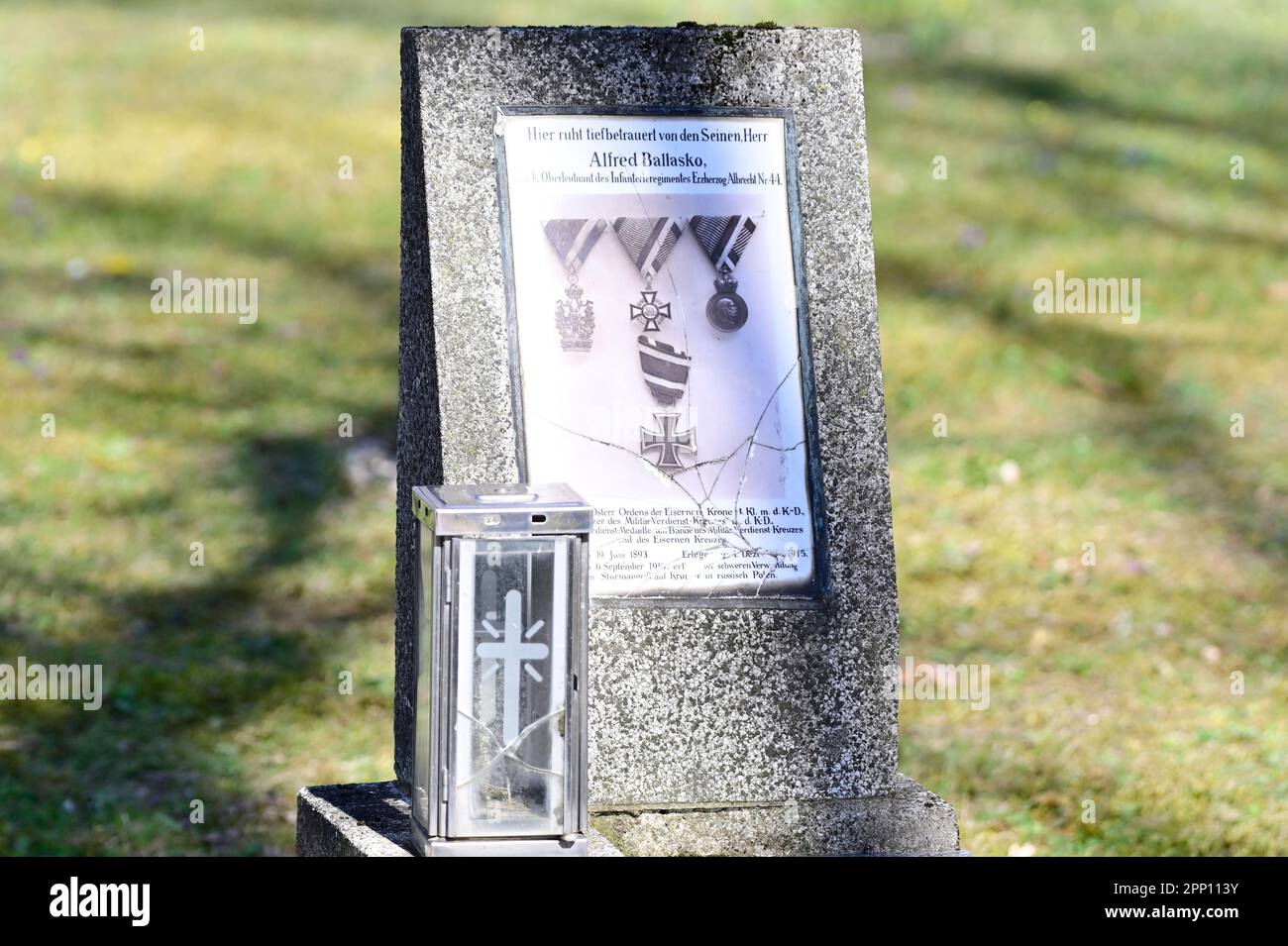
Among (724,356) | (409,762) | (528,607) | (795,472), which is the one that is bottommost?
(409,762)

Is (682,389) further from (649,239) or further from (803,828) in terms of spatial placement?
(803,828)

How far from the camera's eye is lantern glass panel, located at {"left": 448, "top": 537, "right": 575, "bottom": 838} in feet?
9.12

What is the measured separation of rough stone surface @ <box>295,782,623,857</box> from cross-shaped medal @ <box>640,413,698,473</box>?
71 cm

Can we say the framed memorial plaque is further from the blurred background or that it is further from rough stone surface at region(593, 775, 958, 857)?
the blurred background

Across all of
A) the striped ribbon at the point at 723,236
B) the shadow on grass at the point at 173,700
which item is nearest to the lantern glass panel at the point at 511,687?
the striped ribbon at the point at 723,236

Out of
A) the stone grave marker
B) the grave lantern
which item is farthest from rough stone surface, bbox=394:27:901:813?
the grave lantern

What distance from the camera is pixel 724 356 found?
330cm

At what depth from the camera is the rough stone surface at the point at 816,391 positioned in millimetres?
3164

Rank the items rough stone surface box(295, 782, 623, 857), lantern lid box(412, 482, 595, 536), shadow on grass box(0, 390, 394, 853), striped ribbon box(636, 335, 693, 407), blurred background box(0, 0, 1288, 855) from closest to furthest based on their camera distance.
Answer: lantern lid box(412, 482, 595, 536) → rough stone surface box(295, 782, 623, 857) → striped ribbon box(636, 335, 693, 407) → shadow on grass box(0, 390, 394, 853) → blurred background box(0, 0, 1288, 855)

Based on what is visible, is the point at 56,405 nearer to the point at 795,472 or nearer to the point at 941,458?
the point at 941,458

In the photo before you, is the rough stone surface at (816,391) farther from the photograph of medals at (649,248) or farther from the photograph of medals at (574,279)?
the photograph of medals at (649,248)

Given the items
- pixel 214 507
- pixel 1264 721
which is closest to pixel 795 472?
pixel 1264 721

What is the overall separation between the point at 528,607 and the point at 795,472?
0.73 m
